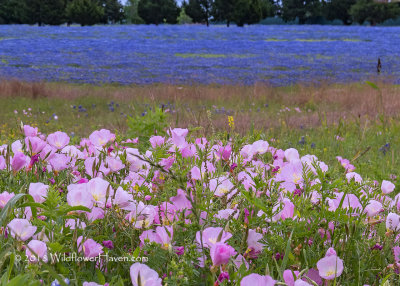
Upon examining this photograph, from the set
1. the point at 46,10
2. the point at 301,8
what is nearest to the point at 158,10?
the point at 46,10

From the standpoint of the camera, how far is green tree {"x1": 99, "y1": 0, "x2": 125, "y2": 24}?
47.7m

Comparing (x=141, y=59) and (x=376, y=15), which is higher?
(x=376, y=15)

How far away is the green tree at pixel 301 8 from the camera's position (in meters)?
45.5

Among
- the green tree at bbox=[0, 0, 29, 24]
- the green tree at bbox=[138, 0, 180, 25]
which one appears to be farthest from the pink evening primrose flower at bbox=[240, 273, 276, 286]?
the green tree at bbox=[138, 0, 180, 25]

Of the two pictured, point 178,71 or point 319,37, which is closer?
point 178,71

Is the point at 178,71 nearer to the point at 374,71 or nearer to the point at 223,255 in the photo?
the point at 374,71

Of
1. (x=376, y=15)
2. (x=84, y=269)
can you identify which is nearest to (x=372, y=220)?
(x=84, y=269)

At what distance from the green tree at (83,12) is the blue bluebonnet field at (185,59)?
411 inches

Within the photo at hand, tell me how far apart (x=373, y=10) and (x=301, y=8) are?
297 inches

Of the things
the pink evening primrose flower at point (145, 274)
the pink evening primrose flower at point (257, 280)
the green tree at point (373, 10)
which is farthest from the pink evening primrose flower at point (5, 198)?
the green tree at point (373, 10)

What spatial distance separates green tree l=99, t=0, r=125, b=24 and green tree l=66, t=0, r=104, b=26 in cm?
968

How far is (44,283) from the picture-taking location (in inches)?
37.2

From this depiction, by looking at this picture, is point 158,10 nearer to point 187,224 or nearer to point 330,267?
point 187,224

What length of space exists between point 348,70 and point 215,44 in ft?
27.3
